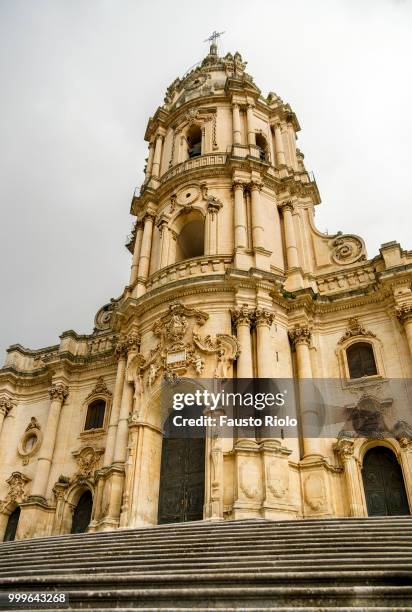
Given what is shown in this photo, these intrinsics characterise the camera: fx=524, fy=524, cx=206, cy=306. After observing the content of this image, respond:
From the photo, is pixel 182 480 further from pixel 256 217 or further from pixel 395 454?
pixel 256 217

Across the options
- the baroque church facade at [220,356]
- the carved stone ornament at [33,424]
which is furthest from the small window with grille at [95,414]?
the carved stone ornament at [33,424]

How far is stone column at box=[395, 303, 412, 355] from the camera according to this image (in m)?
17.8

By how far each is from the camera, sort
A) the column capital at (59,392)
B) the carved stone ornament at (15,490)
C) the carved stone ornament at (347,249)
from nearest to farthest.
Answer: the carved stone ornament at (15,490), the carved stone ornament at (347,249), the column capital at (59,392)

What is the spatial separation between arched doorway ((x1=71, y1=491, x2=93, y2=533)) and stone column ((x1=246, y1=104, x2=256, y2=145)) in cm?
1774

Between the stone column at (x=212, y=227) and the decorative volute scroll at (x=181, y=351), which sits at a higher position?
the stone column at (x=212, y=227)

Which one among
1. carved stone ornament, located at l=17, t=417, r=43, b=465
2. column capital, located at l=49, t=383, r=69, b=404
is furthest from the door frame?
carved stone ornament, located at l=17, t=417, r=43, b=465

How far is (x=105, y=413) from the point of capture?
22094 millimetres

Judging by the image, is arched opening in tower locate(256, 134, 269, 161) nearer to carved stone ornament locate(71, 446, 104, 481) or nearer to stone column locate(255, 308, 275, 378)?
stone column locate(255, 308, 275, 378)

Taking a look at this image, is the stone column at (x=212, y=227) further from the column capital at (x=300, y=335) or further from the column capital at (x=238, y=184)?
the column capital at (x=300, y=335)

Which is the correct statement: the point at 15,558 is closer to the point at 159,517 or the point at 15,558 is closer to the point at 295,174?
the point at 159,517

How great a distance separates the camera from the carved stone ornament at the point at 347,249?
72.8 ft

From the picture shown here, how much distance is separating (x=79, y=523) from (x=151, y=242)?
12.4m

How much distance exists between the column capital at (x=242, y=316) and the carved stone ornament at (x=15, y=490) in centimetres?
1123

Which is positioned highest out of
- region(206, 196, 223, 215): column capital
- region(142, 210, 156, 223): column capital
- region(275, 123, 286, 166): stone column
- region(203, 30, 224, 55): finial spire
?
region(203, 30, 224, 55): finial spire
